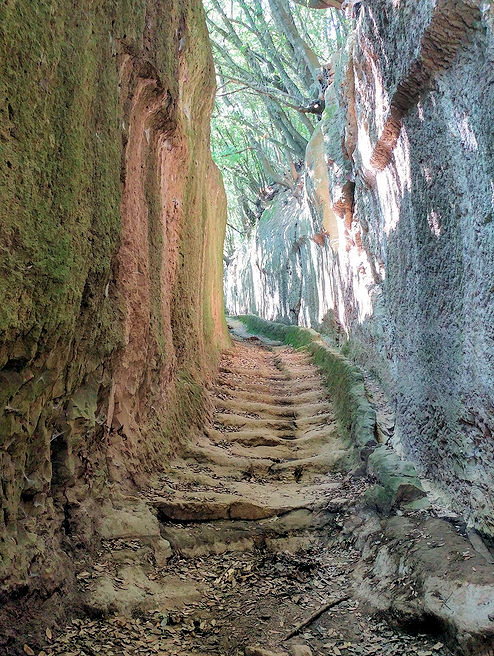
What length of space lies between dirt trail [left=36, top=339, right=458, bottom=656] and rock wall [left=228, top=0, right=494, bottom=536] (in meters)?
0.83

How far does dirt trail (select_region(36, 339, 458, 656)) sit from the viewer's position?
2.57 m

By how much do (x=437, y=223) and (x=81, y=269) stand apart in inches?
94.6

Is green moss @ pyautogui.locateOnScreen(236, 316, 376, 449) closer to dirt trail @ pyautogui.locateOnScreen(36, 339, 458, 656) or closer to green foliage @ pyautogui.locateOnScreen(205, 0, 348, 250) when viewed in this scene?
dirt trail @ pyautogui.locateOnScreen(36, 339, 458, 656)

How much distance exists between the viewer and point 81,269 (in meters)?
2.83

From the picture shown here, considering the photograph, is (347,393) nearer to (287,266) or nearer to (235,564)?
(235,564)

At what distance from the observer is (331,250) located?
10.2 meters

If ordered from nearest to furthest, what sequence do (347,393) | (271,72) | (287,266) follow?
(347,393) < (271,72) < (287,266)

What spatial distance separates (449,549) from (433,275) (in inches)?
72.9

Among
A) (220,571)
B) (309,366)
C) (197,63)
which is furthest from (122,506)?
(309,366)

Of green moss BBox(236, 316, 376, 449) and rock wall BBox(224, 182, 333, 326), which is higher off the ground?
rock wall BBox(224, 182, 333, 326)

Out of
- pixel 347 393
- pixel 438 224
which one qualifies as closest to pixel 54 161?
pixel 438 224

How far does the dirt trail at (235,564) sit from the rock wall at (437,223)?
Answer: 83 cm

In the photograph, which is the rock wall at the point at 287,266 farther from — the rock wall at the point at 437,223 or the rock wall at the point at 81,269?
the rock wall at the point at 81,269

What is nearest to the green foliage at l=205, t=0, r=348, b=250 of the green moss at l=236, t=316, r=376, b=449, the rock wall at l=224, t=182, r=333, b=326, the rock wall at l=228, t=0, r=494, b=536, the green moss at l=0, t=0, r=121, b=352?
the rock wall at l=224, t=182, r=333, b=326
